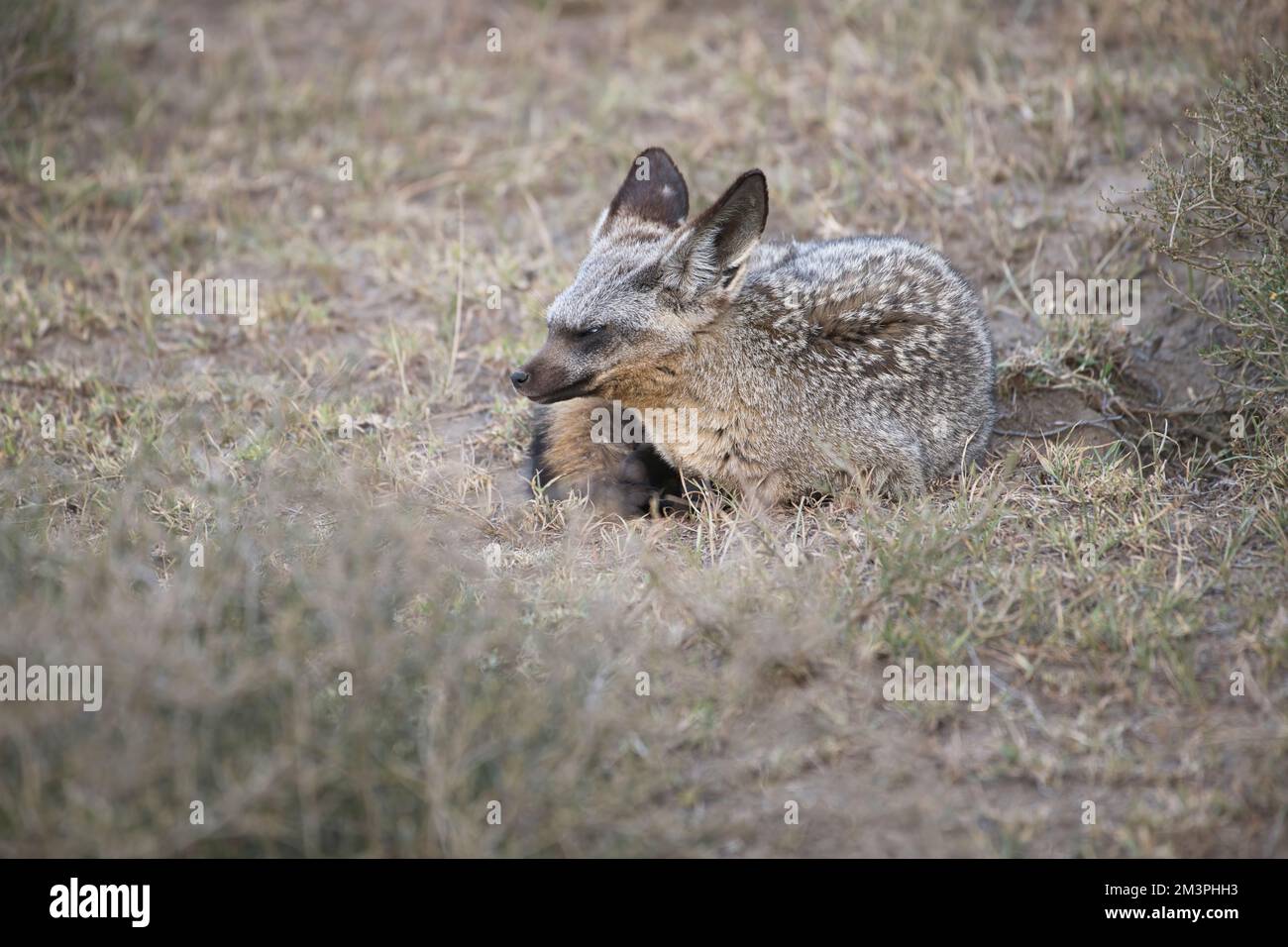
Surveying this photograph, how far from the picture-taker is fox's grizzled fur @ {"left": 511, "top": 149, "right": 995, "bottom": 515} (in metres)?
5.26

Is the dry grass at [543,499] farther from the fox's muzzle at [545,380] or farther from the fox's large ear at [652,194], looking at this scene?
the fox's large ear at [652,194]

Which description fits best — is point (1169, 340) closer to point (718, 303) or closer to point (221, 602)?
point (718, 303)

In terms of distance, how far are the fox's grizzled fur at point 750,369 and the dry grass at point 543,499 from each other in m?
0.31

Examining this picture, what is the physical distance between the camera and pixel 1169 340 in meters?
6.36

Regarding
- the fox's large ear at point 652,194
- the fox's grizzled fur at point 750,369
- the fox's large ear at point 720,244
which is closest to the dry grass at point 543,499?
the fox's grizzled fur at point 750,369

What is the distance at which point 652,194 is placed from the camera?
5.81m

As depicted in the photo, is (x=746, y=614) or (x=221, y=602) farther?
(x=746, y=614)

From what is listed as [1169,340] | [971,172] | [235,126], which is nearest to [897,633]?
[1169,340]

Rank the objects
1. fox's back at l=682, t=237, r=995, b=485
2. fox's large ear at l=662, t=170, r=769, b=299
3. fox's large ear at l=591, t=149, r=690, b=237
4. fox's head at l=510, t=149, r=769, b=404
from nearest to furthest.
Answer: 1. fox's large ear at l=662, t=170, r=769, b=299
2. fox's head at l=510, t=149, r=769, b=404
3. fox's back at l=682, t=237, r=995, b=485
4. fox's large ear at l=591, t=149, r=690, b=237

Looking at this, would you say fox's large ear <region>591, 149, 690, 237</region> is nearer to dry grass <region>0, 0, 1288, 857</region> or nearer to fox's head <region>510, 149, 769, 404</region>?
fox's head <region>510, 149, 769, 404</region>

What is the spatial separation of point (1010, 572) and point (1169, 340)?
8.35 ft

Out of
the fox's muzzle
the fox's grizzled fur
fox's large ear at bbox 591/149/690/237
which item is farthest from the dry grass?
fox's large ear at bbox 591/149/690/237

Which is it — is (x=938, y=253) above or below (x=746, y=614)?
above

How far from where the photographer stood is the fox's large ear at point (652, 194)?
5.79 metres
